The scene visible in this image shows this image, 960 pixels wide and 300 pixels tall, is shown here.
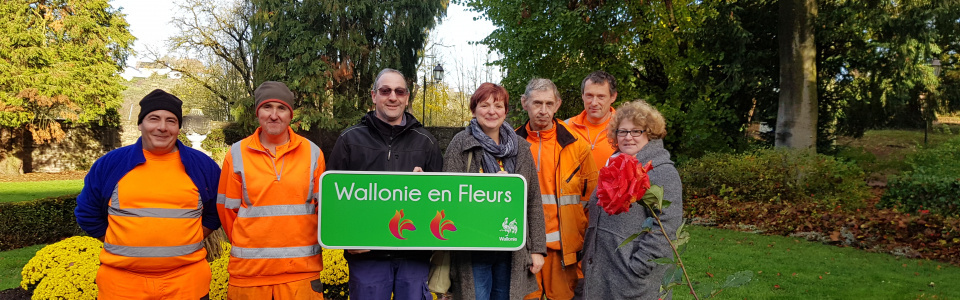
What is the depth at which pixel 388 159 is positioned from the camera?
322cm

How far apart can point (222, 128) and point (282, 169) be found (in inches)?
1082

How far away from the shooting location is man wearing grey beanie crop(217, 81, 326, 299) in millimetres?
3109

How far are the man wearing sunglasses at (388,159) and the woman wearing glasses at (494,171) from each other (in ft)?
0.58

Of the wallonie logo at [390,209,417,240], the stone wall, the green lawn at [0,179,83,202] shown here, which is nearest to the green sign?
the wallonie logo at [390,209,417,240]

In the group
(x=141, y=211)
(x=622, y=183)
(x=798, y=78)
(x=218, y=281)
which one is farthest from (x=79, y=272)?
(x=798, y=78)

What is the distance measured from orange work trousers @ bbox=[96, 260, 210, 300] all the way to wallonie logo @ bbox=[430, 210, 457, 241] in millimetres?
1438

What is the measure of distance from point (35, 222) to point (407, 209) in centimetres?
1073

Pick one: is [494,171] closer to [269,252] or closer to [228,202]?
[269,252]

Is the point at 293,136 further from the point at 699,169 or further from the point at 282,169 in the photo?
the point at 699,169

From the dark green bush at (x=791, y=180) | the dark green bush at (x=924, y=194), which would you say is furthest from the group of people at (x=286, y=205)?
the dark green bush at (x=791, y=180)

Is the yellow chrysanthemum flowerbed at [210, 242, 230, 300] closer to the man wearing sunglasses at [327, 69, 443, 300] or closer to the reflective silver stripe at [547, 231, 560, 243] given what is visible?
the man wearing sunglasses at [327, 69, 443, 300]

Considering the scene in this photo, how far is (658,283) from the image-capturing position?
288 centimetres

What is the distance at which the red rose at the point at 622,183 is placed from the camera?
176cm

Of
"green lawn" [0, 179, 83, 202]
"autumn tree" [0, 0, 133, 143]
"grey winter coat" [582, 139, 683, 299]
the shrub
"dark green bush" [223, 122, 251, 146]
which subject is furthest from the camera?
"dark green bush" [223, 122, 251, 146]
